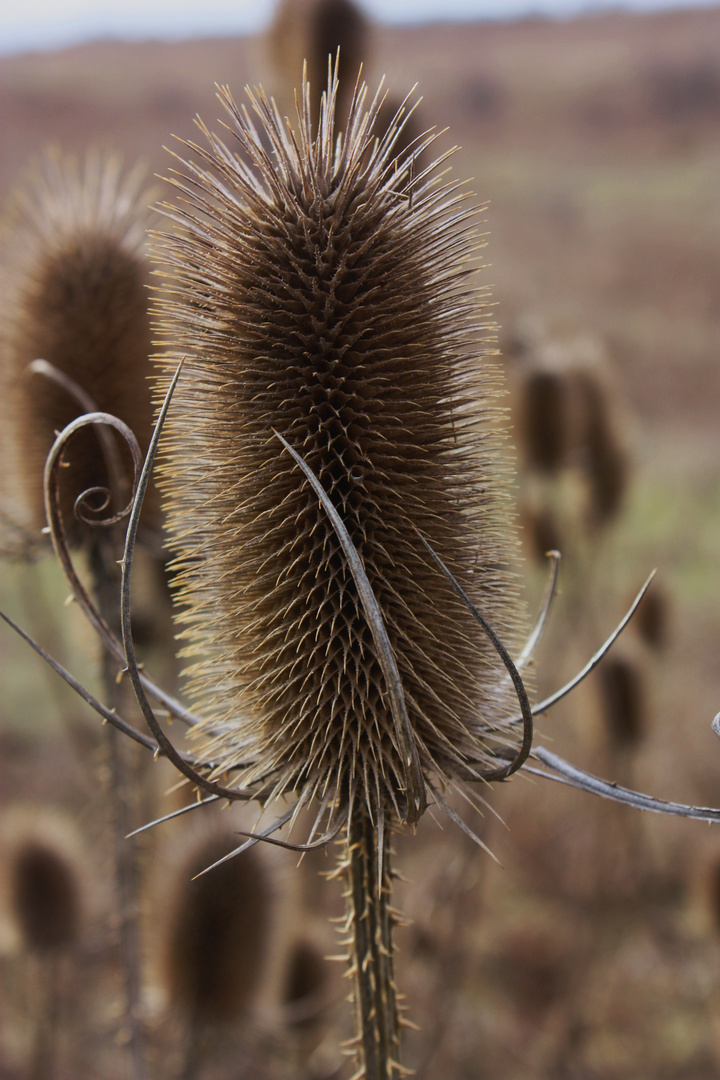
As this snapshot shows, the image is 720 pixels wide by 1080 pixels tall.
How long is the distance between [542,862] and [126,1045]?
520cm

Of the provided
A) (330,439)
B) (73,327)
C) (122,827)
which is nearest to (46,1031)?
(122,827)

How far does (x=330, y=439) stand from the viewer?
1.87m

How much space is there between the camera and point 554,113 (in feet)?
137

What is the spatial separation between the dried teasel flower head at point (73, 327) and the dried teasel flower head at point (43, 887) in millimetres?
2136

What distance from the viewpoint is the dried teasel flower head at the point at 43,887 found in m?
4.25

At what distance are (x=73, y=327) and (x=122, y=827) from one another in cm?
163

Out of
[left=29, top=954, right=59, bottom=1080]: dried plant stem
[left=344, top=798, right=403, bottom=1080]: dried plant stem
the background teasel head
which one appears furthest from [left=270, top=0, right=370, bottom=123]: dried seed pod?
[left=29, top=954, right=59, bottom=1080]: dried plant stem

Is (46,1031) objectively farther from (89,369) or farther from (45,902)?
(89,369)

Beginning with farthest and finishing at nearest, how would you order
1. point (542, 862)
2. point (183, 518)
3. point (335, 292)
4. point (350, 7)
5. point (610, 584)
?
point (610, 584) → point (542, 862) → point (350, 7) → point (183, 518) → point (335, 292)

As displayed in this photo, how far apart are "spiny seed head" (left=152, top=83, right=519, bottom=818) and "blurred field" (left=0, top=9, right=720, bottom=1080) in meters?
0.45

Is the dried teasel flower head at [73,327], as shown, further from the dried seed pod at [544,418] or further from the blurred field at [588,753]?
the dried seed pod at [544,418]

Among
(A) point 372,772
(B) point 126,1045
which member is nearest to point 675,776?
(B) point 126,1045

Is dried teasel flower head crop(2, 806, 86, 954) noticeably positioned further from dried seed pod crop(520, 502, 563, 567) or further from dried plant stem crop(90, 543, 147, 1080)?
dried seed pod crop(520, 502, 563, 567)

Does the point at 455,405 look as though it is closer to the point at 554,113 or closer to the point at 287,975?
the point at 287,975
